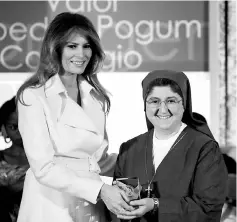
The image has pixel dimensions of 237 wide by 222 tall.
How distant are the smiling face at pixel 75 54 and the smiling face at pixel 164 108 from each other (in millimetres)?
349

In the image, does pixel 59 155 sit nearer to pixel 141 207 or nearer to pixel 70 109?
pixel 70 109

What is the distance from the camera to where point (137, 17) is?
4664 millimetres

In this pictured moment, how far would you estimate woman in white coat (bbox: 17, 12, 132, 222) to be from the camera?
7.31 feet

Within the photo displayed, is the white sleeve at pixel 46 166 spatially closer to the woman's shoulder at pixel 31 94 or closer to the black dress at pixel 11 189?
the woman's shoulder at pixel 31 94

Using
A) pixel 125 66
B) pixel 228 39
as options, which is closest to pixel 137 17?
pixel 125 66

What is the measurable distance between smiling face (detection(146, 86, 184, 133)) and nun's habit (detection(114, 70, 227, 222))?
46mm

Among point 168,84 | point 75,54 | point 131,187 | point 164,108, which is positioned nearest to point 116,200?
point 131,187

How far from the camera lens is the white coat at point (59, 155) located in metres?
2.22

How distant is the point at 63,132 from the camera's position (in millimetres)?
2316

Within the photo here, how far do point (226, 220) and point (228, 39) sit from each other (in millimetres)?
1541

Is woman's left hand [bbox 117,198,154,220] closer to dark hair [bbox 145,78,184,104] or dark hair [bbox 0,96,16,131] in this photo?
dark hair [bbox 145,78,184,104]

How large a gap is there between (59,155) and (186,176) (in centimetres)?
55

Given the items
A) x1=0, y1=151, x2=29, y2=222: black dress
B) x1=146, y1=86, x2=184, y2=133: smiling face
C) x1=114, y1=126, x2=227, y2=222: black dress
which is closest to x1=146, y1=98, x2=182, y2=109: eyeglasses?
x1=146, y1=86, x2=184, y2=133: smiling face

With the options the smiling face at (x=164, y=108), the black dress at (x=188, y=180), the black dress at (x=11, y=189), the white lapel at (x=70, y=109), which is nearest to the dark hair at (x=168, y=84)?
the smiling face at (x=164, y=108)
